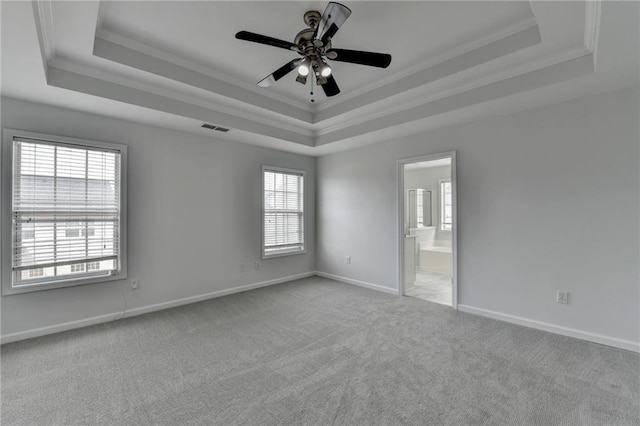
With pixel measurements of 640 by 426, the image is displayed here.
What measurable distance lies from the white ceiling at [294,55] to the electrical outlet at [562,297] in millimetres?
2041

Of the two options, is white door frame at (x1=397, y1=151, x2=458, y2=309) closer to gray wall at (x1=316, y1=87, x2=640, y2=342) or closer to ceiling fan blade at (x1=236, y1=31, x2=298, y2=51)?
gray wall at (x1=316, y1=87, x2=640, y2=342)

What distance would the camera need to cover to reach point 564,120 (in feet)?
9.95

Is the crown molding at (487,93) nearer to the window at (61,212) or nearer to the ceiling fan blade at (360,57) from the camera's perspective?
the ceiling fan blade at (360,57)

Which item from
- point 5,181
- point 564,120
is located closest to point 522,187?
point 564,120

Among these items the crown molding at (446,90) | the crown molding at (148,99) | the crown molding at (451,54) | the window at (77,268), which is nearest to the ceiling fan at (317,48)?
the crown molding at (451,54)

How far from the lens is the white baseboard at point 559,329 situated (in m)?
2.70

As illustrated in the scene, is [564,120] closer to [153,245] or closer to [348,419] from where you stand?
[348,419]

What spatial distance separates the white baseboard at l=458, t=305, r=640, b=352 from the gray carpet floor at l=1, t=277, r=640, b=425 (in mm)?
101

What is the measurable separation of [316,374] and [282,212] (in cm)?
334

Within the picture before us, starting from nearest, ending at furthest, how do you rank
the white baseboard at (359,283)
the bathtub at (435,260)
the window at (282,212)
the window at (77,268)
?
the window at (77,268) < the white baseboard at (359,283) < the window at (282,212) < the bathtub at (435,260)

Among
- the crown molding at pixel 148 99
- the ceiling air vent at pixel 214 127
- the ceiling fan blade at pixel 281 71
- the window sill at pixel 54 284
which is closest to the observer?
the ceiling fan blade at pixel 281 71

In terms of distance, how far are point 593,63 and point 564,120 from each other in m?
0.75

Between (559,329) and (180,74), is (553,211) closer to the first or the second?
(559,329)

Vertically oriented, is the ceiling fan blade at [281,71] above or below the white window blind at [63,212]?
above
